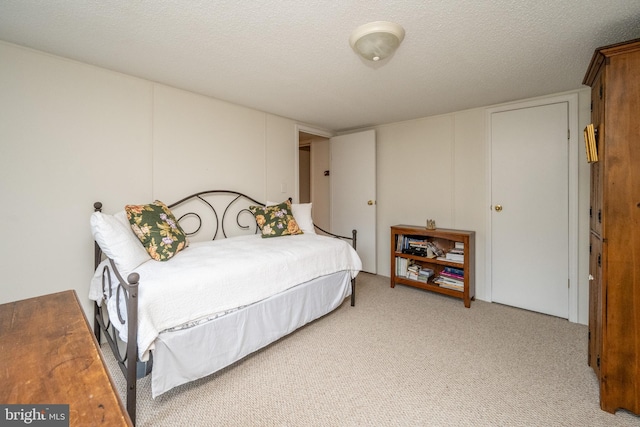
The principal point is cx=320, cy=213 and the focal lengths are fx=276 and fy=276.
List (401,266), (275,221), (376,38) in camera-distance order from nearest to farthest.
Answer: (376,38) → (275,221) → (401,266)

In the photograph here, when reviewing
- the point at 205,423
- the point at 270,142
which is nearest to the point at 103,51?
the point at 270,142

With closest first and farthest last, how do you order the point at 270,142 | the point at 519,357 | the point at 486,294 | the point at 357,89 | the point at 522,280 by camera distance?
the point at 519,357 < the point at 357,89 < the point at 522,280 < the point at 486,294 < the point at 270,142

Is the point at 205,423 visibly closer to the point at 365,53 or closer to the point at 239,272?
the point at 239,272

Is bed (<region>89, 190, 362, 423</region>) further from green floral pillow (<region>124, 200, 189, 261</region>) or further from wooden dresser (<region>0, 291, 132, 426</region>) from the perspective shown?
wooden dresser (<region>0, 291, 132, 426</region>)

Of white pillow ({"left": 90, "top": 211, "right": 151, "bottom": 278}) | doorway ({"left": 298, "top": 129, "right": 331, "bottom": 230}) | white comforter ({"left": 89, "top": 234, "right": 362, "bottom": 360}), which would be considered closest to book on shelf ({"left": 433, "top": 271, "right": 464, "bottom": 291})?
white comforter ({"left": 89, "top": 234, "right": 362, "bottom": 360})

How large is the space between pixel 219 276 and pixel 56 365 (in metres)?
1.02

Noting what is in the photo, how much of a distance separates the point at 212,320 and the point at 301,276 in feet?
2.52

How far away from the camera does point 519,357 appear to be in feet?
6.59

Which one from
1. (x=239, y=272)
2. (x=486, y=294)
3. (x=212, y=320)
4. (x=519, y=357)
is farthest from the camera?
(x=486, y=294)

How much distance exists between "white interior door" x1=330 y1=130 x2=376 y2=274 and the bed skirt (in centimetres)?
158

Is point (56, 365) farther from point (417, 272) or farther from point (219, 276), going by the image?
point (417, 272)

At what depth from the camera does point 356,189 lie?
159 inches
